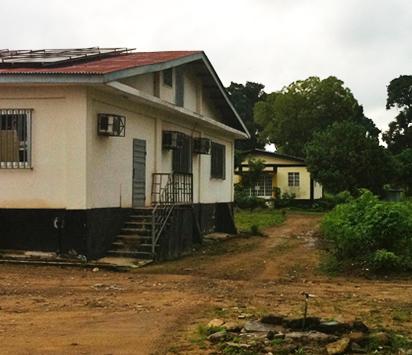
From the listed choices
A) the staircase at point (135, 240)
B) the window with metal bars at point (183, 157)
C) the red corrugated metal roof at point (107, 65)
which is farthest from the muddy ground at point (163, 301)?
the window with metal bars at point (183, 157)

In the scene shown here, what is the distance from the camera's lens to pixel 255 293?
32.9 feet

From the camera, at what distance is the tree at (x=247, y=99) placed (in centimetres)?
6694

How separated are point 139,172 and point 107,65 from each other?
2.82m

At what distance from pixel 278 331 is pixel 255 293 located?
3.20m

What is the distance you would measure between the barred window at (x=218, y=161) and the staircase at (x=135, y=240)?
7.04 m

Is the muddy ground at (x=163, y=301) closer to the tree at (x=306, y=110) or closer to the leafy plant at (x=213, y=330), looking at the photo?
the leafy plant at (x=213, y=330)

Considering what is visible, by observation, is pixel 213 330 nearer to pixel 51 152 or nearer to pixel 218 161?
pixel 51 152

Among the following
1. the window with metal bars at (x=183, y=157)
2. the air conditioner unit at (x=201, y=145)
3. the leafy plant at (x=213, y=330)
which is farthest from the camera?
the air conditioner unit at (x=201, y=145)

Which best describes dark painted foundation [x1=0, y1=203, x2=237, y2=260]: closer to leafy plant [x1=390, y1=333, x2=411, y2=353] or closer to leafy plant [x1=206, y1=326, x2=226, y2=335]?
leafy plant [x1=206, y1=326, x2=226, y2=335]

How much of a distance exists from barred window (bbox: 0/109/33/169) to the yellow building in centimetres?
3026

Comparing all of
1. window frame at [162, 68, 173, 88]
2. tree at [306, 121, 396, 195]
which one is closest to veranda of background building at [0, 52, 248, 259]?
window frame at [162, 68, 173, 88]

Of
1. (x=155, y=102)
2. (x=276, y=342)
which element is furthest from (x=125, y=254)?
(x=276, y=342)

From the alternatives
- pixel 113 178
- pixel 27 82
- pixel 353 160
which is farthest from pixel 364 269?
pixel 353 160

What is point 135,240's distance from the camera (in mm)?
14234
